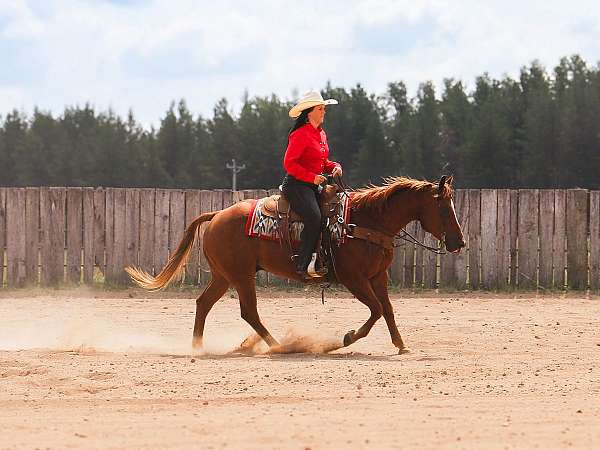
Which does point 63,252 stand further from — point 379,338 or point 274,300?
point 379,338

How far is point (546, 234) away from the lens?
18.5 metres

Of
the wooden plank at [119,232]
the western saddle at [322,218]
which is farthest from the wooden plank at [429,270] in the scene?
the western saddle at [322,218]

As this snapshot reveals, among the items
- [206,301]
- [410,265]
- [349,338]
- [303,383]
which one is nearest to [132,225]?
[410,265]

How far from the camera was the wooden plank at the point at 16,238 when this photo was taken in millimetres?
19016

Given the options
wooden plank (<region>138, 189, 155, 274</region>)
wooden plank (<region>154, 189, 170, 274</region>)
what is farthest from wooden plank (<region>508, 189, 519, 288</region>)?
wooden plank (<region>138, 189, 155, 274</region>)

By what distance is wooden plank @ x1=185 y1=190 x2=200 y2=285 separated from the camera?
61.7 ft

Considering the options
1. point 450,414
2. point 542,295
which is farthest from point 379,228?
point 542,295

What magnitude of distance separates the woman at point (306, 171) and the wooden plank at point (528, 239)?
7.75 metres

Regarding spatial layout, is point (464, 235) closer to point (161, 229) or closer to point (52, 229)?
point (161, 229)

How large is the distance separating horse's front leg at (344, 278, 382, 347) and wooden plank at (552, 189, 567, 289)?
7.97m

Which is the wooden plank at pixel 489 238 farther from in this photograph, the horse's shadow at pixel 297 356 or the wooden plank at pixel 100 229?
the horse's shadow at pixel 297 356

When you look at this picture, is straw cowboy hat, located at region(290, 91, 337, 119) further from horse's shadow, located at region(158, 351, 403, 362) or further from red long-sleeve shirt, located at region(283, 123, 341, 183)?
horse's shadow, located at region(158, 351, 403, 362)

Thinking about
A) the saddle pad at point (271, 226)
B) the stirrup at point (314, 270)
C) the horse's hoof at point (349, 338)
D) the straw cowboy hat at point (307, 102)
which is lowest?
the horse's hoof at point (349, 338)

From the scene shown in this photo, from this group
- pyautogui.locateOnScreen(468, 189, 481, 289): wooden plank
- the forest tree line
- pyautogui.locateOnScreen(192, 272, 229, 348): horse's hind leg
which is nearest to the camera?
pyautogui.locateOnScreen(192, 272, 229, 348): horse's hind leg
